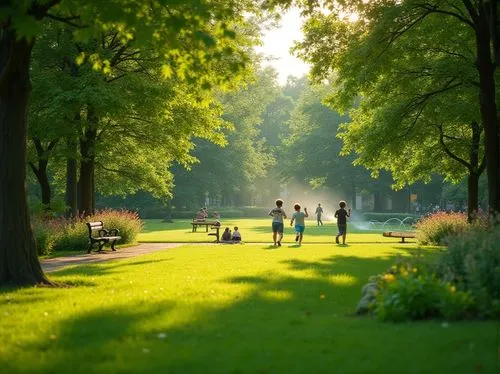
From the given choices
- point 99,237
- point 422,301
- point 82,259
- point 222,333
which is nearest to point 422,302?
point 422,301

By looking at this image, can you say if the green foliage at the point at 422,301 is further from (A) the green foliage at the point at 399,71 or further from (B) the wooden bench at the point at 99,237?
(B) the wooden bench at the point at 99,237

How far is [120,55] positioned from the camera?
25.3 m

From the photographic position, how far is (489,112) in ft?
66.3

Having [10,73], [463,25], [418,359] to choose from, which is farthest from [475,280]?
[463,25]

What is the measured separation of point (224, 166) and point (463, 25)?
2148 inches

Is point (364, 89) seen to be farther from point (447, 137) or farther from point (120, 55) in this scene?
point (120, 55)

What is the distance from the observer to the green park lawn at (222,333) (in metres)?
5.86

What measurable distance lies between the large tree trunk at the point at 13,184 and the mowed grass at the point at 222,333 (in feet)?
2.99

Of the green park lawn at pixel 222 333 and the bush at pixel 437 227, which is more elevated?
the bush at pixel 437 227

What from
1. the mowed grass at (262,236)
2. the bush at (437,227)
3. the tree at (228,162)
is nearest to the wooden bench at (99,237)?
the mowed grass at (262,236)

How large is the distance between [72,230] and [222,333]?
17850 millimetres

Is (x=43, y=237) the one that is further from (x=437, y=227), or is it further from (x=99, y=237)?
(x=437, y=227)

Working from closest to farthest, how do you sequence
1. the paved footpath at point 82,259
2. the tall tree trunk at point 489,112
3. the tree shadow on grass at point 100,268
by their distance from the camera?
the tree shadow on grass at point 100,268 < the paved footpath at point 82,259 < the tall tree trunk at point 489,112

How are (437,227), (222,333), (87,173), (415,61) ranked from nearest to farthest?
1. (222,333)
2. (415,61)
3. (437,227)
4. (87,173)
